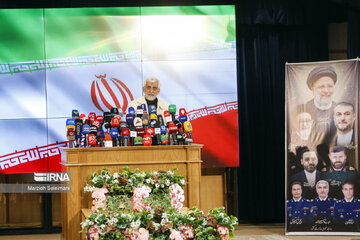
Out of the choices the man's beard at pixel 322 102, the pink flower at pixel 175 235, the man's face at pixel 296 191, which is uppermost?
the man's beard at pixel 322 102

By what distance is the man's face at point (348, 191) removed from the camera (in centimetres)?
660

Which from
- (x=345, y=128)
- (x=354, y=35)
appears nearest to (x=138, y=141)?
(x=345, y=128)

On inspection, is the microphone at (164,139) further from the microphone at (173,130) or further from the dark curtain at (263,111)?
the dark curtain at (263,111)

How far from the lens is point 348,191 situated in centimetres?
660

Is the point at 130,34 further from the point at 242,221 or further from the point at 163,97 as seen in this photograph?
the point at 242,221

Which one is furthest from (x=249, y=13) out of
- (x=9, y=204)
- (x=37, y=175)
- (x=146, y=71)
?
(x=9, y=204)

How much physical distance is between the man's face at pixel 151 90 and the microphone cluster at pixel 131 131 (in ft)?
4.03

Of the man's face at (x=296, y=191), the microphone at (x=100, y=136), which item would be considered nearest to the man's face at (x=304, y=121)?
the man's face at (x=296, y=191)

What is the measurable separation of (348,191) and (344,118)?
83 centimetres

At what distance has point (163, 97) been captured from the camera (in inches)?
284

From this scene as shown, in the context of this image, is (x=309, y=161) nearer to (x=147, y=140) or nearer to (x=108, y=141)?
(x=147, y=140)

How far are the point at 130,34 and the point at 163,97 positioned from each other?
2.91ft

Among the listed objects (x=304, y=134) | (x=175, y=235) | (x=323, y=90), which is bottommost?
(x=175, y=235)

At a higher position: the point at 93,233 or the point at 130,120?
the point at 130,120
